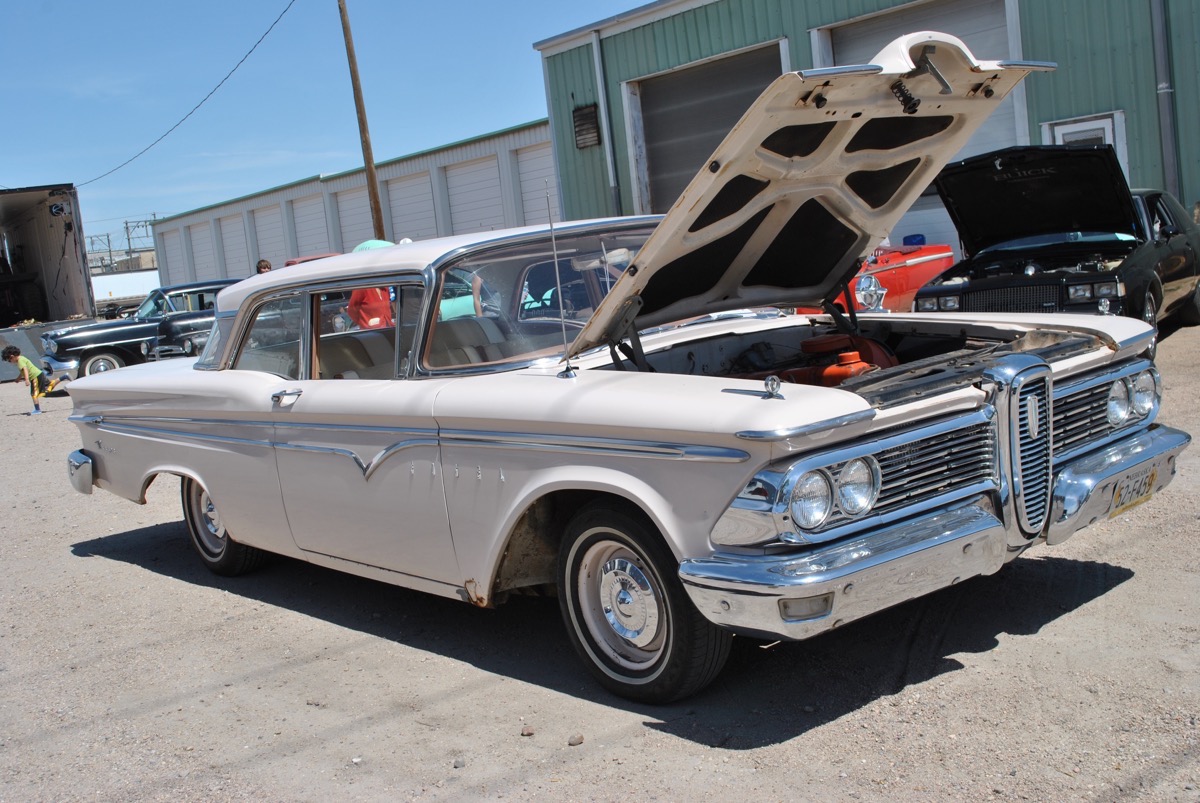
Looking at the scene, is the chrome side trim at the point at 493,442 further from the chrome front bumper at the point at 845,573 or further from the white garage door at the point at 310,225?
the white garage door at the point at 310,225

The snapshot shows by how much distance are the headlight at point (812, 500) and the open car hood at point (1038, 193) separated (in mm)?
6495

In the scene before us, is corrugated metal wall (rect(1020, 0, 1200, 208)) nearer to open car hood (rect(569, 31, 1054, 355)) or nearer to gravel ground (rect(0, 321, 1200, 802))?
gravel ground (rect(0, 321, 1200, 802))

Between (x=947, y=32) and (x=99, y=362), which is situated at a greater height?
(x=947, y=32)

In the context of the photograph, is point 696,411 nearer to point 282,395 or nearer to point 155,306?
point 282,395

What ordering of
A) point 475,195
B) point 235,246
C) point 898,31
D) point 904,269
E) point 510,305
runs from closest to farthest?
point 510,305
point 904,269
point 898,31
point 475,195
point 235,246

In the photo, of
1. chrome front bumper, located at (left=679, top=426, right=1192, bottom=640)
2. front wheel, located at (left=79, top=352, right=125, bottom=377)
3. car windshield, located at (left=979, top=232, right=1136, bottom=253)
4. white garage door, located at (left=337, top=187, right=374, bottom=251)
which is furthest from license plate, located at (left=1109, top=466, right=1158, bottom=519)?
white garage door, located at (left=337, top=187, right=374, bottom=251)

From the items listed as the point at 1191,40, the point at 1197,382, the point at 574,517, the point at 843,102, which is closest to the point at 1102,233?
the point at 1197,382

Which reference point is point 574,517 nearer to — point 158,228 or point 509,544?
point 509,544

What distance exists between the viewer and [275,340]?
16.8ft

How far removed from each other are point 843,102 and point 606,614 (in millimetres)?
1841

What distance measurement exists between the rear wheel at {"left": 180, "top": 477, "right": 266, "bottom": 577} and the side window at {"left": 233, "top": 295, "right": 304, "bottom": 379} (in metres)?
0.85

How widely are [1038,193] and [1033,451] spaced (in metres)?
6.47

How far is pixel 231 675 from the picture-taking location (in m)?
4.44

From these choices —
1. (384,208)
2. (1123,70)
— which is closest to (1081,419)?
(1123,70)
